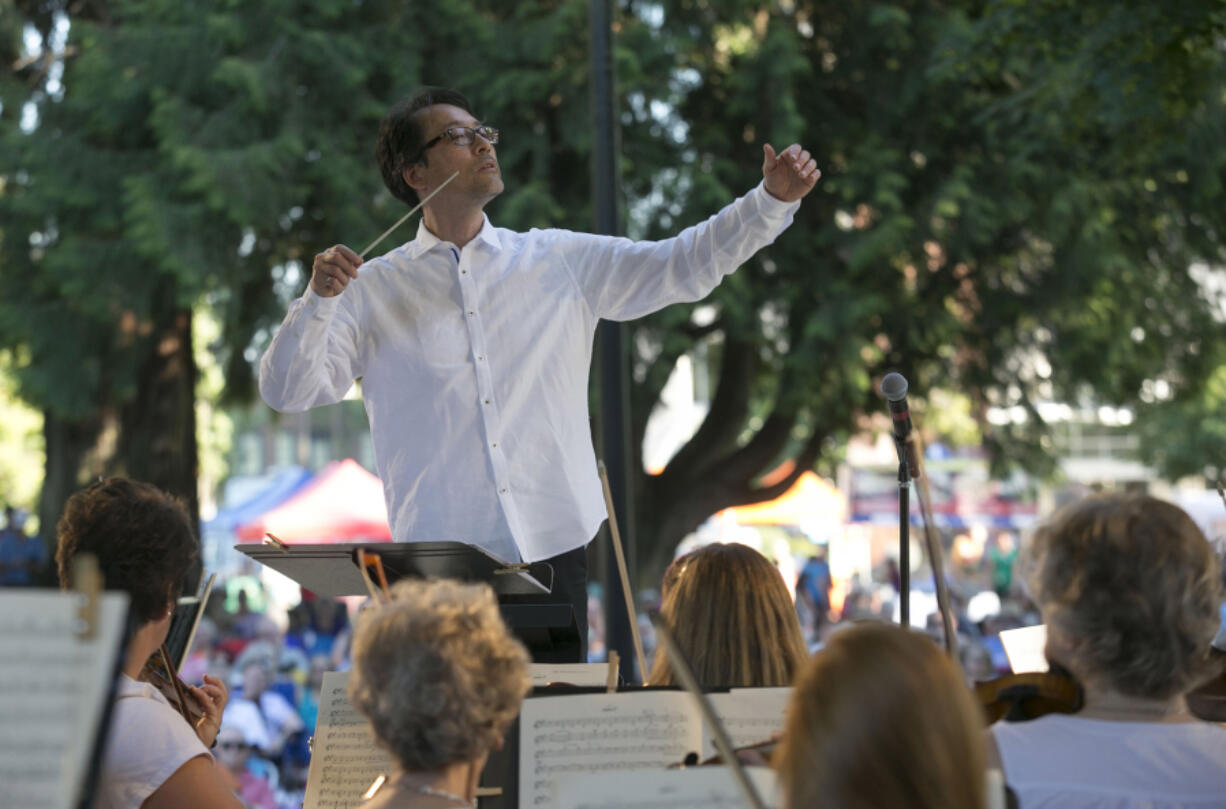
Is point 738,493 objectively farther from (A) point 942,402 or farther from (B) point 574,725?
(B) point 574,725

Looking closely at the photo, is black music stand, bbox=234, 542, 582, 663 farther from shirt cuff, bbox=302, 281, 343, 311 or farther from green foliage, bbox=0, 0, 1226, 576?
green foliage, bbox=0, 0, 1226, 576

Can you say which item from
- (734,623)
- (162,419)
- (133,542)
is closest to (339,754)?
(133,542)

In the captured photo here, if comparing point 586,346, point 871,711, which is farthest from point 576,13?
point 871,711

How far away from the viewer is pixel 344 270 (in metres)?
3.04

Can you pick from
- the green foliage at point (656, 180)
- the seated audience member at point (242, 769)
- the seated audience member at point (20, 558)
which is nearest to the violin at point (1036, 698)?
the seated audience member at point (242, 769)

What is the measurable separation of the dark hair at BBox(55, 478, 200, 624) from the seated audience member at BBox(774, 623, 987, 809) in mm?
1474

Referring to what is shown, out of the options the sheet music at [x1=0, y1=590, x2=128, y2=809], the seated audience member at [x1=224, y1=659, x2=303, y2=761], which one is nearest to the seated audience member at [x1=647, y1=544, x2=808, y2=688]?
the sheet music at [x1=0, y1=590, x2=128, y2=809]

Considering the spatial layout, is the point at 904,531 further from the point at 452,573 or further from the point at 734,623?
the point at 452,573

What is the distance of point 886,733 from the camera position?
60.0 inches

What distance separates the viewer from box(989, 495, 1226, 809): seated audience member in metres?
1.98

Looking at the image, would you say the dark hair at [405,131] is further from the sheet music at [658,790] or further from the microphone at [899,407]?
the sheet music at [658,790]

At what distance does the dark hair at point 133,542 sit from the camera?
2.57 m

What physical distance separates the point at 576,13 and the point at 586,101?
0.62m

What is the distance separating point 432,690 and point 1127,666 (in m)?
1.04
